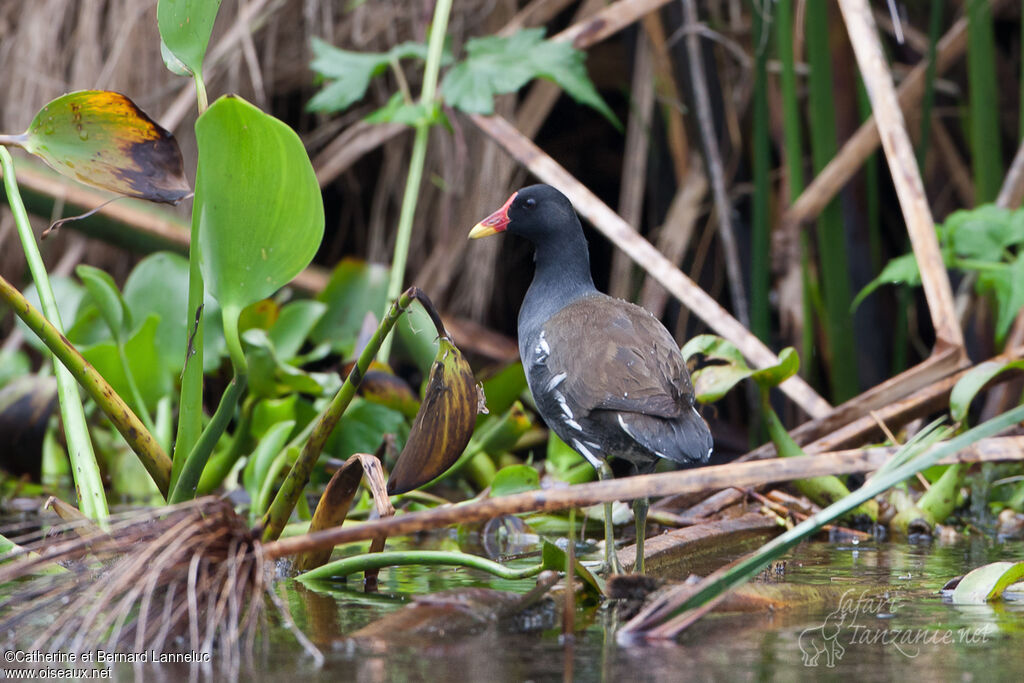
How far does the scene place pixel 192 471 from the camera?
1974 mm

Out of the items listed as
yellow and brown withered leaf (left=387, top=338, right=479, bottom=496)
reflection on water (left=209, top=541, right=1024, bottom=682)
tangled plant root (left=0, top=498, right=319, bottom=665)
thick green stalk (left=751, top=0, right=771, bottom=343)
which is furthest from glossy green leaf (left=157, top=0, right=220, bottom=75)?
thick green stalk (left=751, top=0, right=771, bottom=343)

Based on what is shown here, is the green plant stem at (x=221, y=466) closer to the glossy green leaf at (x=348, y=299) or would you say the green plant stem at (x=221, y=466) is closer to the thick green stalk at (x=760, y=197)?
the glossy green leaf at (x=348, y=299)

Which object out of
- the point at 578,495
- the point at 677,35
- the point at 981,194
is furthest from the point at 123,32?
the point at 578,495

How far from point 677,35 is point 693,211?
0.63 m

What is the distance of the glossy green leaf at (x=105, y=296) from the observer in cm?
296

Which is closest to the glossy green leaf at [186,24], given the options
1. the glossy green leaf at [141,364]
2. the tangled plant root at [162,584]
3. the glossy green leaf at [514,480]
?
the tangled plant root at [162,584]

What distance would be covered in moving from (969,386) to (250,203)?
5.19 feet

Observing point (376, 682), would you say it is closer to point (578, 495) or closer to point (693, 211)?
point (578, 495)

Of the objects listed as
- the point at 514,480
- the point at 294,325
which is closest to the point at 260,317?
the point at 294,325

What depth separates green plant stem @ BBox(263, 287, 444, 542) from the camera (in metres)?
1.85

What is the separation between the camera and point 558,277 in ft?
9.00

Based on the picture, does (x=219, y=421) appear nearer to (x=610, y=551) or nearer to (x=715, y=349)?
(x=610, y=551)

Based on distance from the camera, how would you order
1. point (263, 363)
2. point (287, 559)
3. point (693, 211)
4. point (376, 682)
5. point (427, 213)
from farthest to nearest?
point (427, 213) → point (693, 211) → point (263, 363) → point (287, 559) → point (376, 682)

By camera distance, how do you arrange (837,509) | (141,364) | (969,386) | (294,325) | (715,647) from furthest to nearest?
1. (294,325)
2. (141,364)
3. (969,386)
4. (715,647)
5. (837,509)
